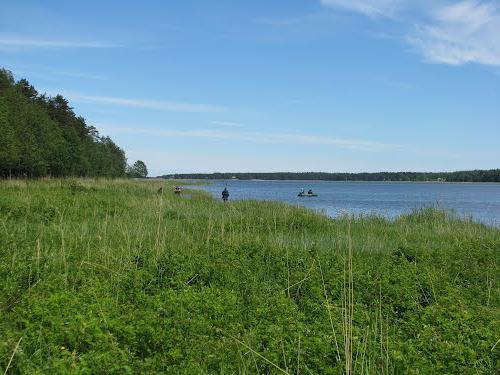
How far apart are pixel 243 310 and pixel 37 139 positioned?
46.8 meters

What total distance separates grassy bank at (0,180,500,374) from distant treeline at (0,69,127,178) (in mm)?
29431

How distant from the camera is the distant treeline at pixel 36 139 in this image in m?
37.2

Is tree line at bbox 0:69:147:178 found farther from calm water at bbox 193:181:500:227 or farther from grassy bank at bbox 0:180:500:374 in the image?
grassy bank at bbox 0:180:500:374

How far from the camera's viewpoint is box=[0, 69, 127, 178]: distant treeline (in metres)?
37.2

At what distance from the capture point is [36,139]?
46969 millimetres

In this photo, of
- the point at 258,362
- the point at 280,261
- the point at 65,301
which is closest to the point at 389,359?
the point at 258,362

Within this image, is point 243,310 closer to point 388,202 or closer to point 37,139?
point 37,139

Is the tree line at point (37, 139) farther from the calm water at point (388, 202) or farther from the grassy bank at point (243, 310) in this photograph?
the grassy bank at point (243, 310)

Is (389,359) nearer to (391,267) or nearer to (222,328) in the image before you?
(222,328)

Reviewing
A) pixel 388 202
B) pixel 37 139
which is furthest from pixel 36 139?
pixel 388 202

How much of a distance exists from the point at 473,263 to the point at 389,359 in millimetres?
6887

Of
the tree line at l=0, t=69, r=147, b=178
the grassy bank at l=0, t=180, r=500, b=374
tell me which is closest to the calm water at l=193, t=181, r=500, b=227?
the grassy bank at l=0, t=180, r=500, b=374

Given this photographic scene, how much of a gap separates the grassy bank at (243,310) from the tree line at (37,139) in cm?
2909

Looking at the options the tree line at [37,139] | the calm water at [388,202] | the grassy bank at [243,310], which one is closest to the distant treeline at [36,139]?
the tree line at [37,139]
